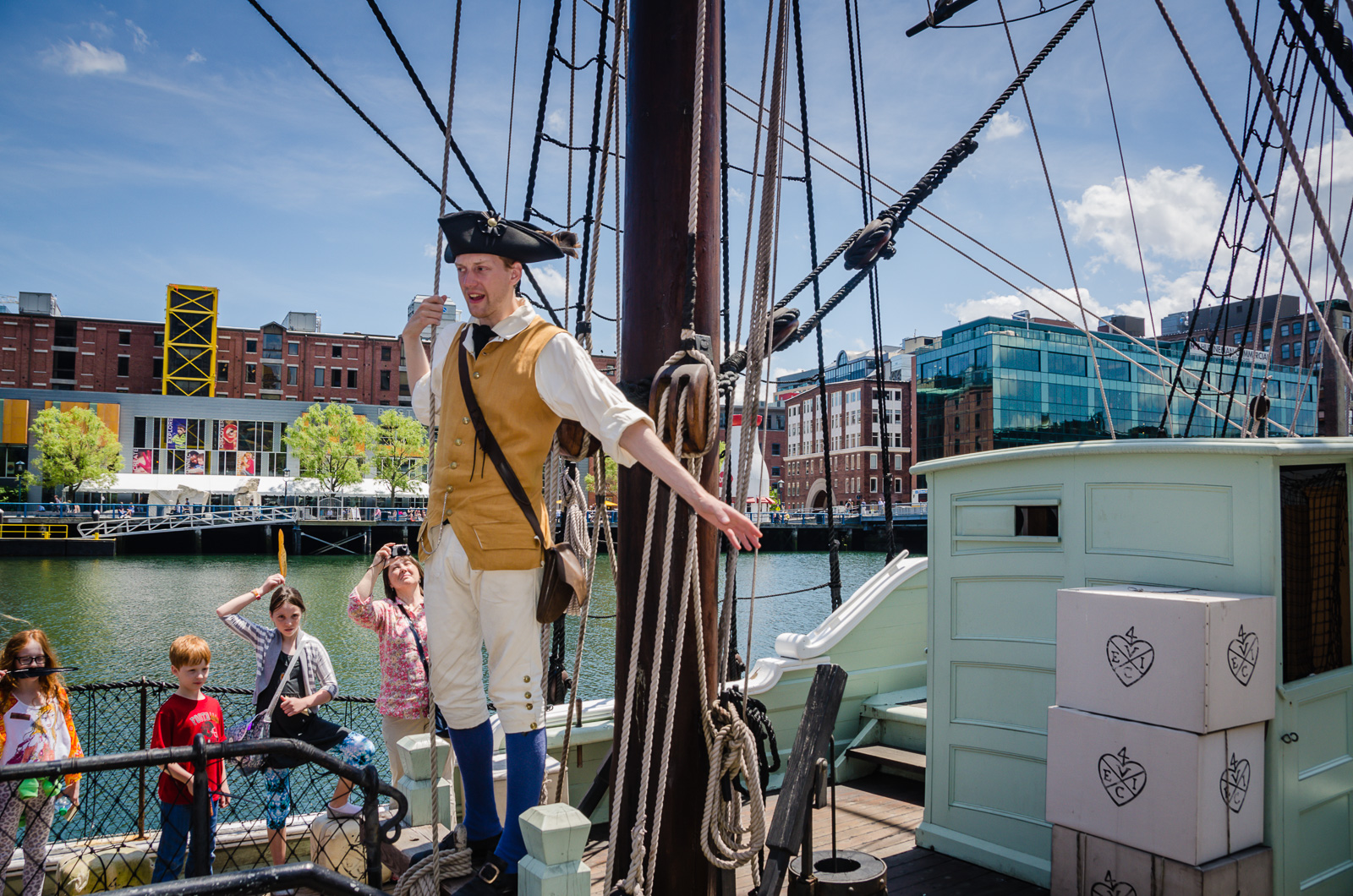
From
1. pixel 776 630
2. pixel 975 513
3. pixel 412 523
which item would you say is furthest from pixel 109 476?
pixel 975 513

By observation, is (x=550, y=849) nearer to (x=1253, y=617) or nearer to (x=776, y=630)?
(x=1253, y=617)

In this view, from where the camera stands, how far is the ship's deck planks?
340 centimetres

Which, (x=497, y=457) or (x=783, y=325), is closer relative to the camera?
(x=497, y=457)

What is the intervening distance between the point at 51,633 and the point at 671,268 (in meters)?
17.7

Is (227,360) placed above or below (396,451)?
above

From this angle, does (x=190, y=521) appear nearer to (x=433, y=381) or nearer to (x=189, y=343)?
(x=189, y=343)

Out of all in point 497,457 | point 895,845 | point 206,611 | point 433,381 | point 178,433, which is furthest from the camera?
point 178,433

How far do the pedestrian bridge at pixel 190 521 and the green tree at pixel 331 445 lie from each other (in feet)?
17.6

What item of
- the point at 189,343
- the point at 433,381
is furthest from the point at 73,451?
the point at 433,381

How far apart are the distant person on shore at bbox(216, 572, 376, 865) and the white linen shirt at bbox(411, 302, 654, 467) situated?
2.55m

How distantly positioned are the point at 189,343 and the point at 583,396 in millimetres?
57961

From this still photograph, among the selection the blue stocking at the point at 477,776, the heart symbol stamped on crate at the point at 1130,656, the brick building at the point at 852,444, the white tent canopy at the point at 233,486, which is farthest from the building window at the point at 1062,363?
the blue stocking at the point at 477,776

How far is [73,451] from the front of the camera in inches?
1725

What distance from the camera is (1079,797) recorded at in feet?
9.50
